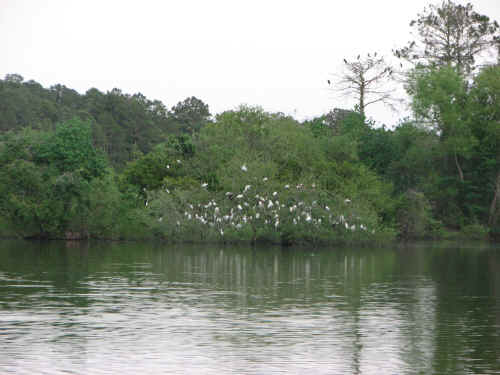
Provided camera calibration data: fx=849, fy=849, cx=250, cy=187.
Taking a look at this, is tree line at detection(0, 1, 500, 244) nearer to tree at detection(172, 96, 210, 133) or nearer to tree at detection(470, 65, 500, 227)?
tree at detection(470, 65, 500, 227)

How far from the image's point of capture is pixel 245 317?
19.9m

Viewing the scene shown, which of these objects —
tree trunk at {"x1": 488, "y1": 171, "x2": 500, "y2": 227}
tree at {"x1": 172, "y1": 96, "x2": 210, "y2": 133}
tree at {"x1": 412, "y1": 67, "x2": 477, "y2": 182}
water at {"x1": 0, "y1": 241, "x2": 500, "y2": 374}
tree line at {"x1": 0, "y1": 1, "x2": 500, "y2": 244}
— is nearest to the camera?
water at {"x1": 0, "y1": 241, "x2": 500, "y2": 374}

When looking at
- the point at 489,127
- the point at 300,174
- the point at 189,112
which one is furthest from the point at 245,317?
the point at 189,112

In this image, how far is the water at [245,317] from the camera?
46.9ft

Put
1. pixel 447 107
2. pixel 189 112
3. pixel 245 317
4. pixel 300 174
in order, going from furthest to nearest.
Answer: pixel 189 112, pixel 447 107, pixel 300 174, pixel 245 317

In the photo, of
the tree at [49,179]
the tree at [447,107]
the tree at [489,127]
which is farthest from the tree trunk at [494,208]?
the tree at [49,179]

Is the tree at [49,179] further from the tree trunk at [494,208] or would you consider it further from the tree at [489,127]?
the tree trunk at [494,208]

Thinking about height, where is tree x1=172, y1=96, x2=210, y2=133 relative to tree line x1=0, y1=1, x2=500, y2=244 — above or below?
above

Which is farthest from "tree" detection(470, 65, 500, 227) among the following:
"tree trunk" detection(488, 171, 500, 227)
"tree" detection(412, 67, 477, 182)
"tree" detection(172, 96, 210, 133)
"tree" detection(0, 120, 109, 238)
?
"tree" detection(172, 96, 210, 133)

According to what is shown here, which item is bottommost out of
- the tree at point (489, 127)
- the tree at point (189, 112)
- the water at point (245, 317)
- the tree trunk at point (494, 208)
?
the water at point (245, 317)

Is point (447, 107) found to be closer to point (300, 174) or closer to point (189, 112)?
point (300, 174)

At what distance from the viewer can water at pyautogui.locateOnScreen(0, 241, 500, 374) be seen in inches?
563

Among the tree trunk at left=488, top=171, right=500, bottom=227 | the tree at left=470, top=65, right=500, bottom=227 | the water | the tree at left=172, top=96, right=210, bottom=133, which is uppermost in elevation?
the tree at left=172, top=96, right=210, bottom=133

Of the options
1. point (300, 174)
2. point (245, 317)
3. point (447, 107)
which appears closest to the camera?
point (245, 317)
